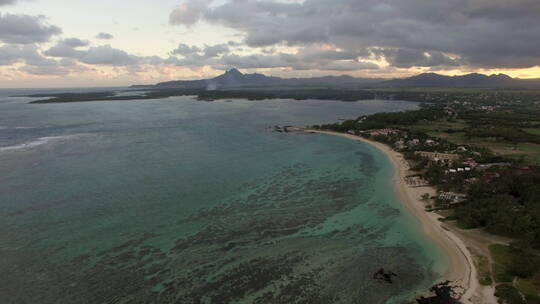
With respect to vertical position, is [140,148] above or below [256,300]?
above

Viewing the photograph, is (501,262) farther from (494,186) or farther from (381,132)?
(381,132)

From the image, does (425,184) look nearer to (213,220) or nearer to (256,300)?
(213,220)

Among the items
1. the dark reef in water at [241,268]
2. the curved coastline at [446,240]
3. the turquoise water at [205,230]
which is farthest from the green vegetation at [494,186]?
the dark reef in water at [241,268]

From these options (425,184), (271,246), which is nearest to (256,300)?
(271,246)

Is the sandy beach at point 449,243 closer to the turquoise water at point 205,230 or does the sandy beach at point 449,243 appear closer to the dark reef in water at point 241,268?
the turquoise water at point 205,230

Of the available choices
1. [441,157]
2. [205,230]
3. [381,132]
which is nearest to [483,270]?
[205,230]

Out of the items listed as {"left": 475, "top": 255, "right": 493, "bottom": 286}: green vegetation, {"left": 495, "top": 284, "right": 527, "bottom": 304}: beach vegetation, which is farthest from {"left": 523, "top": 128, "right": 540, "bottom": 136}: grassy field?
{"left": 495, "top": 284, "right": 527, "bottom": 304}: beach vegetation
